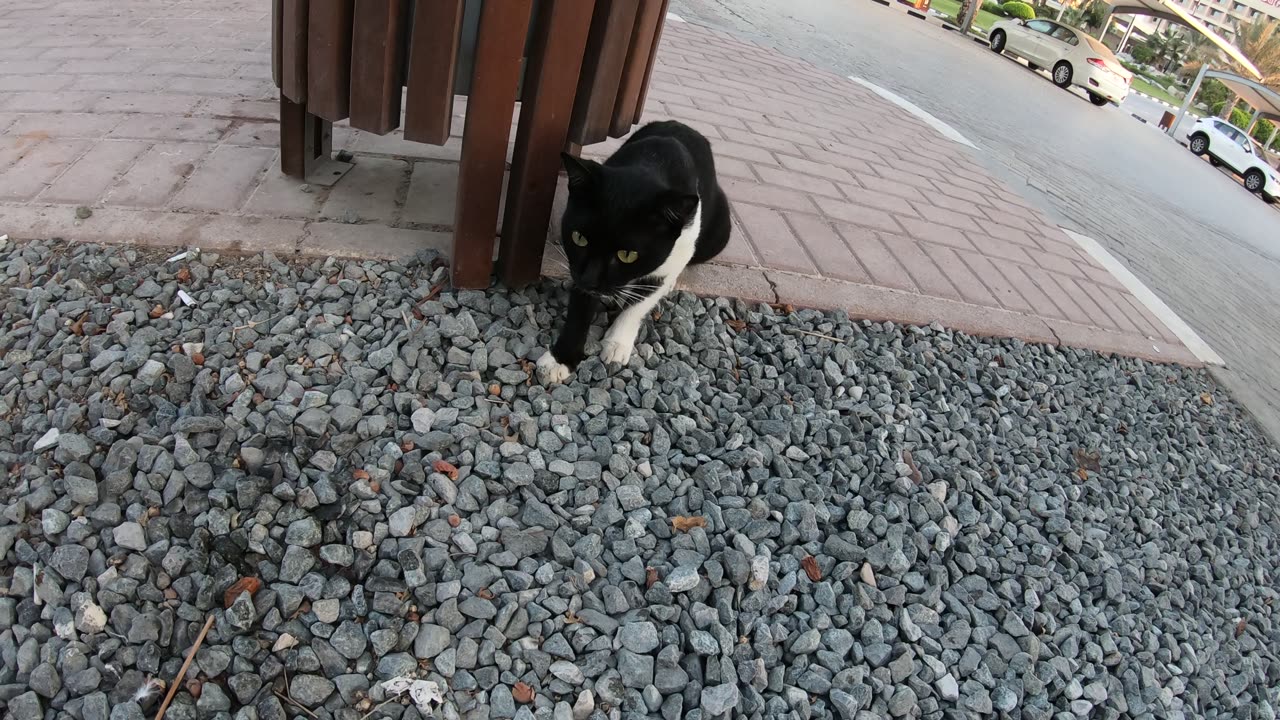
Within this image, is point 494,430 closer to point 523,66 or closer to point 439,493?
point 439,493

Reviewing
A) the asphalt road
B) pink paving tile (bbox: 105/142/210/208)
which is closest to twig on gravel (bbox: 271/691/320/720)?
pink paving tile (bbox: 105/142/210/208)

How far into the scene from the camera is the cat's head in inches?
74.5

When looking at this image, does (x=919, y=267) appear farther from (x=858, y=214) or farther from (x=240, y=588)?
(x=240, y=588)

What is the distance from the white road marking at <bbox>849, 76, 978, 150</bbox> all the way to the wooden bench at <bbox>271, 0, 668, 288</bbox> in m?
4.76

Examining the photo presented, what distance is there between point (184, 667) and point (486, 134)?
4.81ft

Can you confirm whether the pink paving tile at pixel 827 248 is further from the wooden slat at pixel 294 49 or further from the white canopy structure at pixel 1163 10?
the white canopy structure at pixel 1163 10

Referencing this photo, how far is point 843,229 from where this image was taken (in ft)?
10.9

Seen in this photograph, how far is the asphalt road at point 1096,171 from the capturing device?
464cm

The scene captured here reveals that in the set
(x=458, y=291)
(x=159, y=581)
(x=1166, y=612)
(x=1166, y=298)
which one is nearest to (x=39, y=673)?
(x=159, y=581)

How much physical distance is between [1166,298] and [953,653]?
389cm

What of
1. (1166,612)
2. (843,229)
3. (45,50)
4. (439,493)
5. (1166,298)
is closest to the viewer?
(439,493)

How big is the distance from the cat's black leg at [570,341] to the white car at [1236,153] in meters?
20.8

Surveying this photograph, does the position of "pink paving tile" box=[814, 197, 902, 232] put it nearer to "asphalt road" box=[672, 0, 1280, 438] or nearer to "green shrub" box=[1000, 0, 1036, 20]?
"asphalt road" box=[672, 0, 1280, 438]

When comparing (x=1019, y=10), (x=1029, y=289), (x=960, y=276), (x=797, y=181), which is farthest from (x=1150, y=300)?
(x=1019, y=10)
